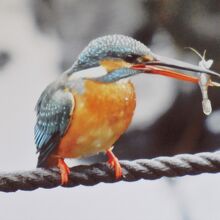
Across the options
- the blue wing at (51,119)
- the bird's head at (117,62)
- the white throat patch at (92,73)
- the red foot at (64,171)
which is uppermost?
the bird's head at (117,62)

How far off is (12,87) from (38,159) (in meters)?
0.16

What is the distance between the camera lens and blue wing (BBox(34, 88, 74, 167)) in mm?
865

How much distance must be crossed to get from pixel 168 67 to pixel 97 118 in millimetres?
157

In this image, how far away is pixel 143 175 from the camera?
80 cm

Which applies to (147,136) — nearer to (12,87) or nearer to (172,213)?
(172,213)

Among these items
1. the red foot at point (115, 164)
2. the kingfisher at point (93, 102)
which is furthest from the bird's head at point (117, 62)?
the red foot at point (115, 164)

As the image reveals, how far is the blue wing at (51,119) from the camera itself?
86 centimetres

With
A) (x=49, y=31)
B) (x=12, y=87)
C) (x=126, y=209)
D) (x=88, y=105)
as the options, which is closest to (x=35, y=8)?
(x=49, y=31)

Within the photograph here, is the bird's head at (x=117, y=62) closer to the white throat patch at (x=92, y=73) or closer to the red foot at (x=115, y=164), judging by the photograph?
the white throat patch at (x=92, y=73)

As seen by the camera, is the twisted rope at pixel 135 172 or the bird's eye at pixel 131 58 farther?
the bird's eye at pixel 131 58

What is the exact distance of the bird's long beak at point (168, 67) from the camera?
0.90 meters

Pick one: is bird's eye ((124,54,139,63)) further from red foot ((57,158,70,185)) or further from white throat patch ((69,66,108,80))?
red foot ((57,158,70,185))

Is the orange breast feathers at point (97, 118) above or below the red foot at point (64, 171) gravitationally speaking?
above

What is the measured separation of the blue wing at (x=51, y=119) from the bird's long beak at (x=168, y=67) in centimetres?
12
